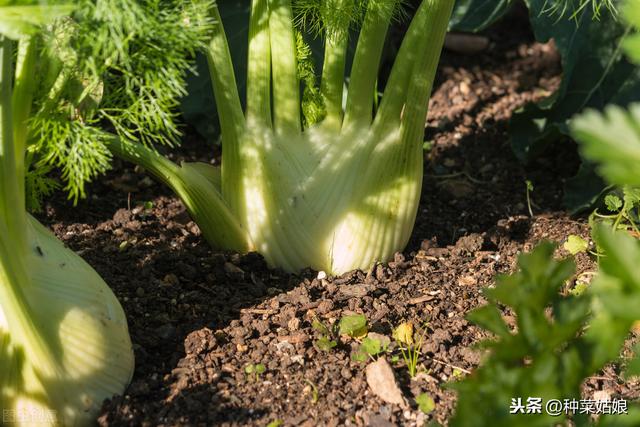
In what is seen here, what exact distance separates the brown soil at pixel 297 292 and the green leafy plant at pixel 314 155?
0.25 feet

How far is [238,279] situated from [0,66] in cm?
69

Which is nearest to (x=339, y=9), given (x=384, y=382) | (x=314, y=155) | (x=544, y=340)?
(x=314, y=155)

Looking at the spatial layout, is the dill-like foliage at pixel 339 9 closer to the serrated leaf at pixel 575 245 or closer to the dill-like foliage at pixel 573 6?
the dill-like foliage at pixel 573 6

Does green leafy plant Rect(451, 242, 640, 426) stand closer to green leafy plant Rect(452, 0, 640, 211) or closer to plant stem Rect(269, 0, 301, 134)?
plant stem Rect(269, 0, 301, 134)

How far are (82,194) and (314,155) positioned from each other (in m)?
0.58

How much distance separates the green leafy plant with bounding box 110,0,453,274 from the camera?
177 centimetres

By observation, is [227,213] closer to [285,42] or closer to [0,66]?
[285,42]

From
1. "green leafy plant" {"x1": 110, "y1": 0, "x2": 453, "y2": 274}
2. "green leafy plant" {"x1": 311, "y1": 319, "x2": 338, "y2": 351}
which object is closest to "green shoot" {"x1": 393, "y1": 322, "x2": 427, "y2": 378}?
"green leafy plant" {"x1": 311, "y1": 319, "x2": 338, "y2": 351}

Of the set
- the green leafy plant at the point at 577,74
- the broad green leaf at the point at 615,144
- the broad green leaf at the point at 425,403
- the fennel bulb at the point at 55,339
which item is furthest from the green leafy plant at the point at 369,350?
the green leafy plant at the point at 577,74

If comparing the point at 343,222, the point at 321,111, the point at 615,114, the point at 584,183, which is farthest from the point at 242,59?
the point at 615,114

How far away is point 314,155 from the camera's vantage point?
1.80 meters

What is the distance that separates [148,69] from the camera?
1398 millimetres

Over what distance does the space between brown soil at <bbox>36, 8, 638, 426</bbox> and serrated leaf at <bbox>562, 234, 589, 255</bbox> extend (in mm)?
33

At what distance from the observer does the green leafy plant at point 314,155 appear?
1.77 m
